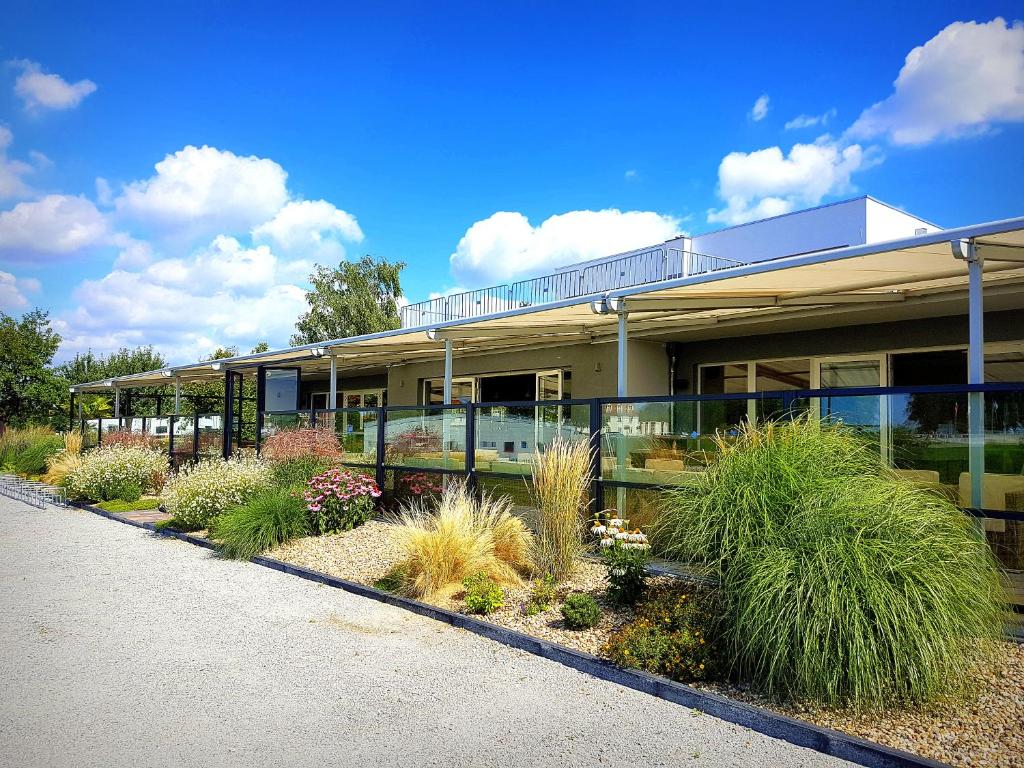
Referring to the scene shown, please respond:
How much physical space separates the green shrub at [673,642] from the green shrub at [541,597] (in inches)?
33.3

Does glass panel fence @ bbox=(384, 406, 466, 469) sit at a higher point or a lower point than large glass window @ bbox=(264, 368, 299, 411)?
lower

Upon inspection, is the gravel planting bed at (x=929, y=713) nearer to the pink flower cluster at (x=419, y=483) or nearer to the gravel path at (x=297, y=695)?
the gravel path at (x=297, y=695)

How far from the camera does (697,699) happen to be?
3801mm

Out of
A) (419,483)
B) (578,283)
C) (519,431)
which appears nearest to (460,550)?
(519,431)

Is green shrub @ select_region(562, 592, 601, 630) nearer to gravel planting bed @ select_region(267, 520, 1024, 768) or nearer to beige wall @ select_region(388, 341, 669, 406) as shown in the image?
gravel planting bed @ select_region(267, 520, 1024, 768)

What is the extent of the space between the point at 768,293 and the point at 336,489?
5588 mm

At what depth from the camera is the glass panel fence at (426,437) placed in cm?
879

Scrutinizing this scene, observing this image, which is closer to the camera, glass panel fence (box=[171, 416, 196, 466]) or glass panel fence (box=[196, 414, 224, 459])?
glass panel fence (box=[196, 414, 224, 459])

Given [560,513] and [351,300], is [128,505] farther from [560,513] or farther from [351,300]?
[351,300]

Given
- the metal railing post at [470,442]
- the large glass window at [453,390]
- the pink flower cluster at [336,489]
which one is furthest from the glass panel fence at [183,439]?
the metal railing post at [470,442]

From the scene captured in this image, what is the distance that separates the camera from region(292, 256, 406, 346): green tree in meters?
35.2

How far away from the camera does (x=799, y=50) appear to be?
1384cm

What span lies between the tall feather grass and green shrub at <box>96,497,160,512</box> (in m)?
9.21

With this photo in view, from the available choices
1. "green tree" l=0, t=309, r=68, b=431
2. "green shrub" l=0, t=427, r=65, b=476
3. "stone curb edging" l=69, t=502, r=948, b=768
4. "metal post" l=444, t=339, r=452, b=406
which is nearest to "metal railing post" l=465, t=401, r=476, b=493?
"metal post" l=444, t=339, r=452, b=406
